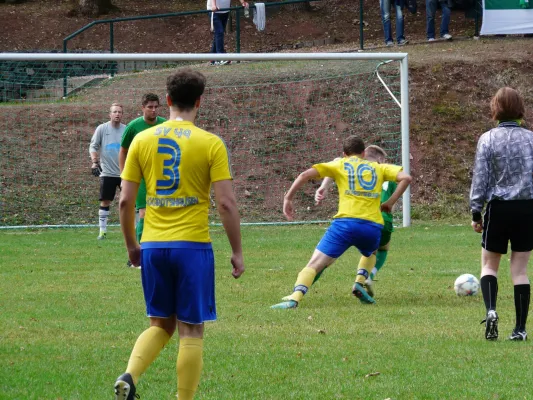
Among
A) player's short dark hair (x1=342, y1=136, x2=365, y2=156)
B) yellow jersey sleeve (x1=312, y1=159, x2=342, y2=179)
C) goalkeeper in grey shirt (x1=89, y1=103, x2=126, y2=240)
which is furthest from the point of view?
goalkeeper in grey shirt (x1=89, y1=103, x2=126, y2=240)

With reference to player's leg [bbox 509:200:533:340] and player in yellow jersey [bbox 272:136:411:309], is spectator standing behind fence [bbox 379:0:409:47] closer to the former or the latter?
player in yellow jersey [bbox 272:136:411:309]

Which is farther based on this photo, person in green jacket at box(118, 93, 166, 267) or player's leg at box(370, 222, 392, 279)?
person in green jacket at box(118, 93, 166, 267)

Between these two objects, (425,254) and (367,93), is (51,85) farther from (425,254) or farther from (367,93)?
(425,254)

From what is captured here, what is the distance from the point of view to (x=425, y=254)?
42.8ft

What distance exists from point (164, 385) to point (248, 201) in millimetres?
13377

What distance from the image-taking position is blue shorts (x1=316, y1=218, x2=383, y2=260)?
873 centimetres

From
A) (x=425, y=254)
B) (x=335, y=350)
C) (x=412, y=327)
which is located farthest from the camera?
(x=425, y=254)

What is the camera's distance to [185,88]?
16.3 feet

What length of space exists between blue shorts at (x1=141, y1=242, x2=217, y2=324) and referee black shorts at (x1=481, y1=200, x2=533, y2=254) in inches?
109

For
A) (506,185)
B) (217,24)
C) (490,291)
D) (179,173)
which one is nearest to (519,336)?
(490,291)

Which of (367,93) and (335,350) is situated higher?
(367,93)

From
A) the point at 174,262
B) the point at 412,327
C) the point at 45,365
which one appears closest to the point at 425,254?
the point at 412,327

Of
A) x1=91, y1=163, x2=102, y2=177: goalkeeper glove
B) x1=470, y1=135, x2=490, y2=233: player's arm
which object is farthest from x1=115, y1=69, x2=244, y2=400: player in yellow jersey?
x1=91, y1=163, x2=102, y2=177: goalkeeper glove

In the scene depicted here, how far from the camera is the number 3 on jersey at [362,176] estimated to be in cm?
877
